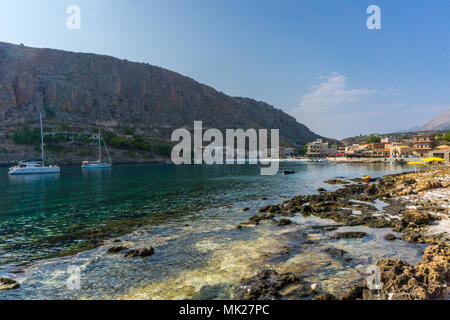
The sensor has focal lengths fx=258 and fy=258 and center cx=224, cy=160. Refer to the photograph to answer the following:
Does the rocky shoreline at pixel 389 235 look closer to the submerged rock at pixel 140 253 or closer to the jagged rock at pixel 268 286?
the jagged rock at pixel 268 286

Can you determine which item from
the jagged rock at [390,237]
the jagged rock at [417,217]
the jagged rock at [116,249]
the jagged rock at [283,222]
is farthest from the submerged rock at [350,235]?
the jagged rock at [116,249]

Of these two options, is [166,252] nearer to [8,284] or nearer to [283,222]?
[8,284]

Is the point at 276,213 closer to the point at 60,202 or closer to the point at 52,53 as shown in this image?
the point at 60,202

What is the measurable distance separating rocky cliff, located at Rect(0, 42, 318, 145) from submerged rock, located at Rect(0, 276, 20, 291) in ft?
423

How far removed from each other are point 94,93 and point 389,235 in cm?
17724

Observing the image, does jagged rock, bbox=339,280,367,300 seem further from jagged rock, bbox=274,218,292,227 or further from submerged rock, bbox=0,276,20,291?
submerged rock, bbox=0,276,20,291

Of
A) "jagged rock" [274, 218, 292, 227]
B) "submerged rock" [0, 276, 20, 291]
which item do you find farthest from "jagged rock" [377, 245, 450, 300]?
"submerged rock" [0, 276, 20, 291]

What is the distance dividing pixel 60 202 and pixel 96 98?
14734 cm

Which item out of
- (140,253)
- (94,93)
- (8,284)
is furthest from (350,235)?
(94,93)

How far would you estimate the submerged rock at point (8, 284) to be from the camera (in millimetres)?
9711

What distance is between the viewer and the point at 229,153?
527 feet

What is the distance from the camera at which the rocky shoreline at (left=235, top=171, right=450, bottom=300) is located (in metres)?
8.24
